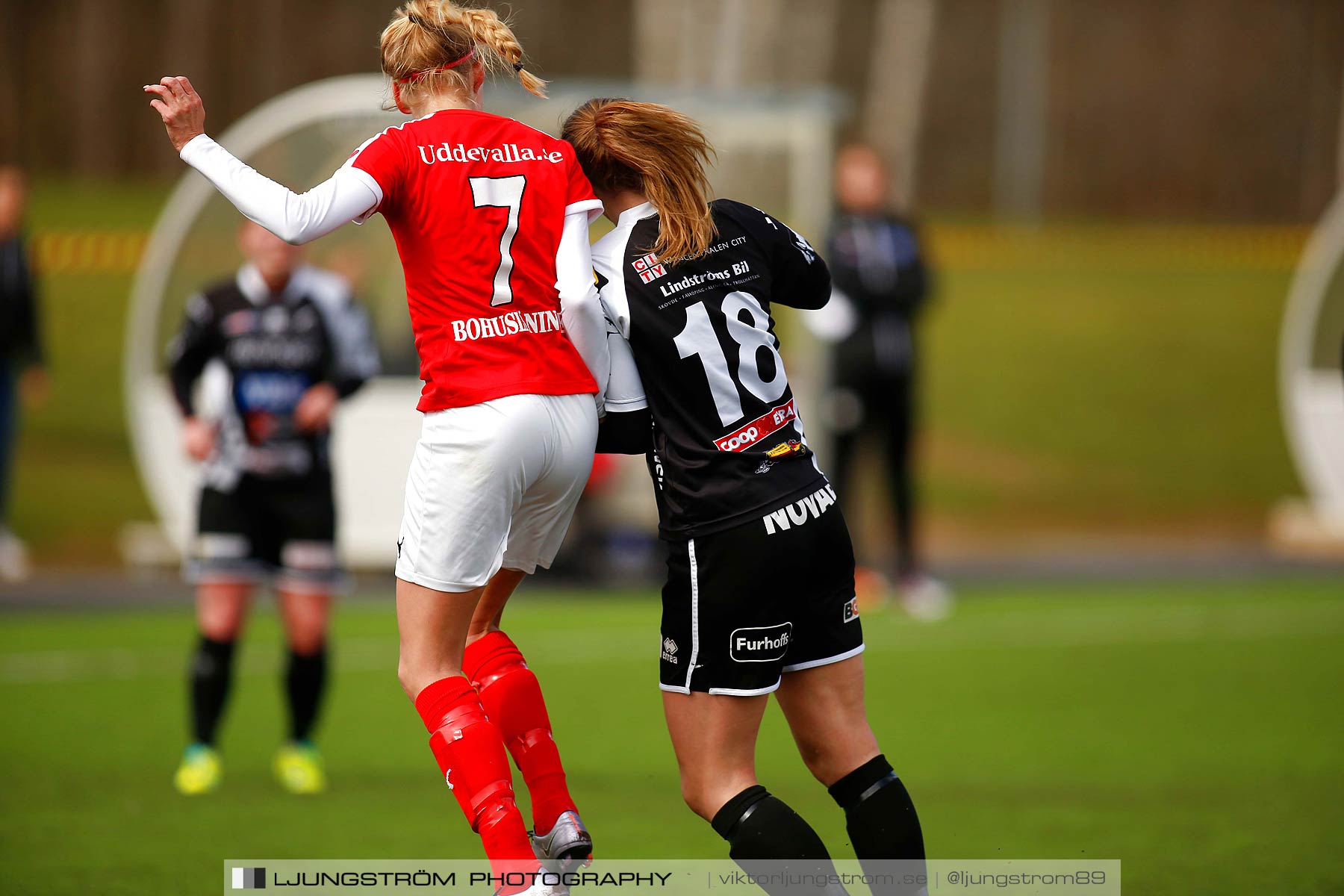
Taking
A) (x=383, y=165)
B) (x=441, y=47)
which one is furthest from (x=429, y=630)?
(x=441, y=47)

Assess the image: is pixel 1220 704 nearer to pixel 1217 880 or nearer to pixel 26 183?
pixel 1217 880

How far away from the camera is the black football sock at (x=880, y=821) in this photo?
12.2 feet

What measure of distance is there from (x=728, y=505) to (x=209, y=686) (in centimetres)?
321

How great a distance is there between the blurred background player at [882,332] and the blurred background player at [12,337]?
18.5 ft

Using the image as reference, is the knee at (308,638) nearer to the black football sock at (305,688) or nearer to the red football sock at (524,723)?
the black football sock at (305,688)

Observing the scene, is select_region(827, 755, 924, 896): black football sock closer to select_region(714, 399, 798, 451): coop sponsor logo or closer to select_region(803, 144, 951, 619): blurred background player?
select_region(714, 399, 798, 451): coop sponsor logo

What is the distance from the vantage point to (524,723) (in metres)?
4.05

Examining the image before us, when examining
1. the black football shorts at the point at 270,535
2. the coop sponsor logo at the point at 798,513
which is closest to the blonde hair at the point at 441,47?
the coop sponsor logo at the point at 798,513

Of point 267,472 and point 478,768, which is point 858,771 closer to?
point 478,768

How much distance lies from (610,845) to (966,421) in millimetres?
15299

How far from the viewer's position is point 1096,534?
1602 centimetres

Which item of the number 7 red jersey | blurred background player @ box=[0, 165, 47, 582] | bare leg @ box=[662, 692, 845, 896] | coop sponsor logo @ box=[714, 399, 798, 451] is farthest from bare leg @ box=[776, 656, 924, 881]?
blurred background player @ box=[0, 165, 47, 582]

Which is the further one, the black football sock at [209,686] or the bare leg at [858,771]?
the black football sock at [209,686]

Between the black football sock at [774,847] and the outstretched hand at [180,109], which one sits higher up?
the outstretched hand at [180,109]
